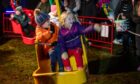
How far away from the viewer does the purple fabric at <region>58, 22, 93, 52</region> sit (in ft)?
16.8

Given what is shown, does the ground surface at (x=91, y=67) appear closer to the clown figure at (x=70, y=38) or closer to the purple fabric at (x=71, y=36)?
the clown figure at (x=70, y=38)

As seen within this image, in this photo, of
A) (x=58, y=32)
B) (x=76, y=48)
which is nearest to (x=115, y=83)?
(x=76, y=48)

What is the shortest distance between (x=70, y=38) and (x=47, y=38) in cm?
44

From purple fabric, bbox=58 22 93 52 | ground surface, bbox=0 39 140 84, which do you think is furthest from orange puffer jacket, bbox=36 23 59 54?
ground surface, bbox=0 39 140 84

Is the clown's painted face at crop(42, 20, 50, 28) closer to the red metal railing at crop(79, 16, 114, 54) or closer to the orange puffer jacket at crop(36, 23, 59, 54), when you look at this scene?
the orange puffer jacket at crop(36, 23, 59, 54)

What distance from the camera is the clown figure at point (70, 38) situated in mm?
5086

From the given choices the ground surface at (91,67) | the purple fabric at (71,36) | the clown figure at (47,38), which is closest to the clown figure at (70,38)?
the purple fabric at (71,36)

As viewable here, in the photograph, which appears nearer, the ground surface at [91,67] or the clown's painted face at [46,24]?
the clown's painted face at [46,24]

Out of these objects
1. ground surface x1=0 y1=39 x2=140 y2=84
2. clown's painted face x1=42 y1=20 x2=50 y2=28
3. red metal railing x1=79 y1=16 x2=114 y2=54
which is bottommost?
ground surface x1=0 y1=39 x2=140 y2=84

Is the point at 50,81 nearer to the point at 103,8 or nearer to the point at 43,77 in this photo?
the point at 43,77

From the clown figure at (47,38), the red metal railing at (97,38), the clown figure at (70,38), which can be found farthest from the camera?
the red metal railing at (97,38)

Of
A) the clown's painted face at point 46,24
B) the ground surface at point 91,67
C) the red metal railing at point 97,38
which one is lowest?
the ground surface at point 91,67

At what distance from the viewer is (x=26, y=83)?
598cm

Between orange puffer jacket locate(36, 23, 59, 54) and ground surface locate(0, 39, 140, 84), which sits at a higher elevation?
orange puffer jacket locate(36, 23, 59, 54)
